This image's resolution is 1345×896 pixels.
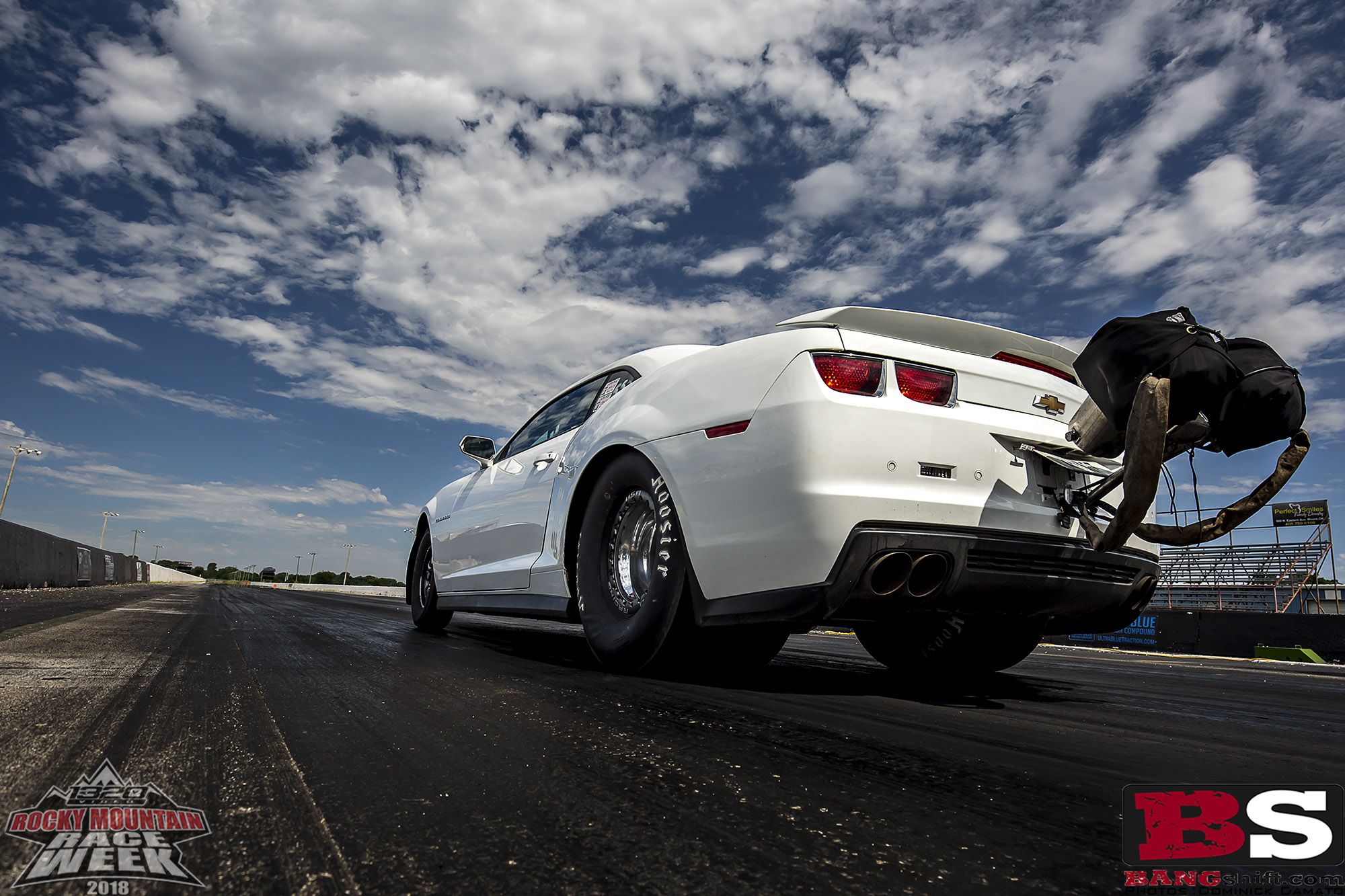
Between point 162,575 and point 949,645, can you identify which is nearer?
point 949,645

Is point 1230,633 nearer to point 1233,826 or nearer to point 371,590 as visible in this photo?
point 1233,826

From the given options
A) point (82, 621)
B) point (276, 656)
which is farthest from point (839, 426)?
point (82, 621)

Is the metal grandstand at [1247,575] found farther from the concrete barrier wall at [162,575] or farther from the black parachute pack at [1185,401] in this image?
the concrete barrier wall at [162,575]

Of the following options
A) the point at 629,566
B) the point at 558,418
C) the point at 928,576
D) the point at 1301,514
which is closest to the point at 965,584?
the point at 928,576

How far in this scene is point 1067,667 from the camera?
16.5 feet

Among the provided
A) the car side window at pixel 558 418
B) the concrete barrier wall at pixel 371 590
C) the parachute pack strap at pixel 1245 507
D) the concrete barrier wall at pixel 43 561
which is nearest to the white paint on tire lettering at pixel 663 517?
the car side window at pixel 558 418

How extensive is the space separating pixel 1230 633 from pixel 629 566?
1416cm

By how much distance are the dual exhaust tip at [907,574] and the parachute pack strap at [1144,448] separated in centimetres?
61

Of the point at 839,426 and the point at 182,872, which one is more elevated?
the point at 839,426

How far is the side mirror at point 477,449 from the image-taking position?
5.42 m

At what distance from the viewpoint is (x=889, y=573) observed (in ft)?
7.92

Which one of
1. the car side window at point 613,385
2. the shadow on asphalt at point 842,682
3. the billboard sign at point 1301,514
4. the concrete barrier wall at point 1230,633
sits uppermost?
the billboard sign at point 1301,514

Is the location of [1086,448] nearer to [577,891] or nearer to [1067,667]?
[577,891]

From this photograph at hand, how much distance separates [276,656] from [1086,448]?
137 inches
